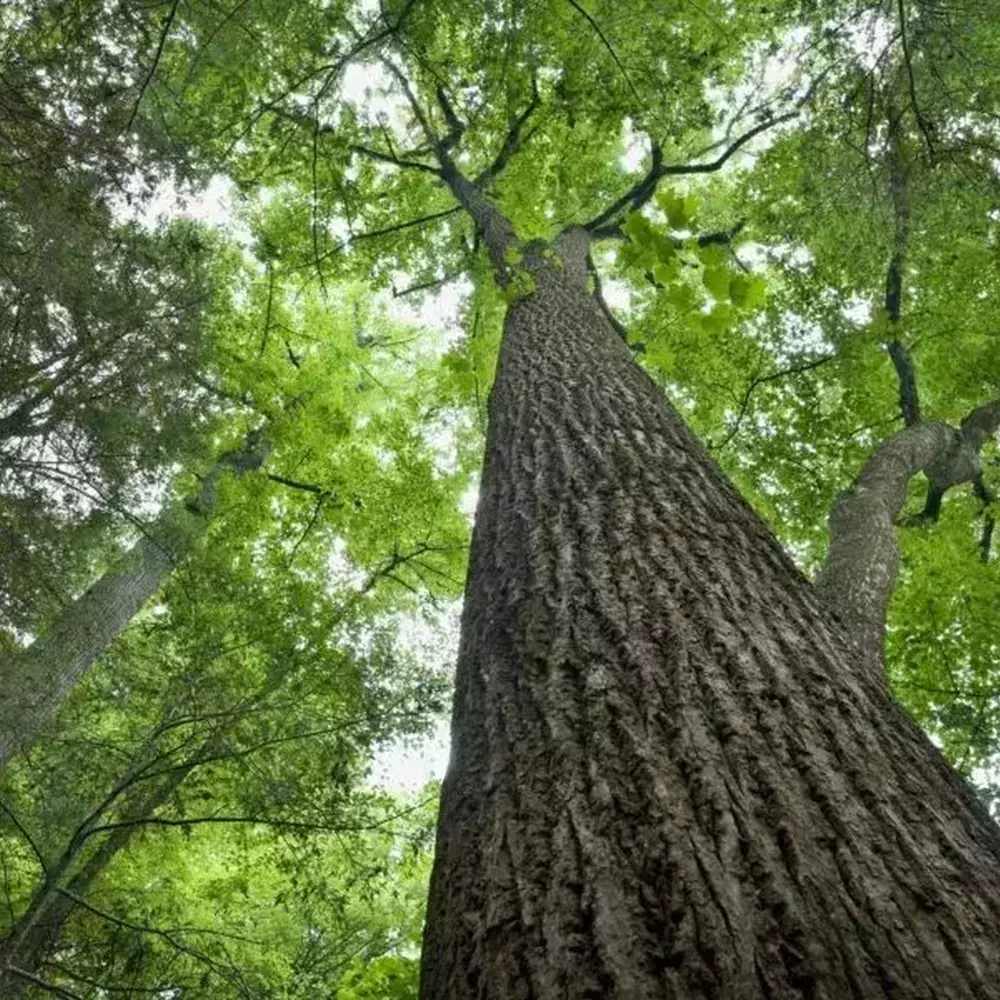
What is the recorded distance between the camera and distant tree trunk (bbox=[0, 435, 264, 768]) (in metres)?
5.84

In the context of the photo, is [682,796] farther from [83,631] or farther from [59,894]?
[83,631]

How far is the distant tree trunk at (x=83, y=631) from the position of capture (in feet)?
19.2

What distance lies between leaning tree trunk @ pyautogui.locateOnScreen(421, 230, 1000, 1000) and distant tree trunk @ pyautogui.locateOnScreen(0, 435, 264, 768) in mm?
4505

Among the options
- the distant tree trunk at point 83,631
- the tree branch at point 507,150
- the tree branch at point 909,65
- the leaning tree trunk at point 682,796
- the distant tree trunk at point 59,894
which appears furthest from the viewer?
the tree branch at point 507,150

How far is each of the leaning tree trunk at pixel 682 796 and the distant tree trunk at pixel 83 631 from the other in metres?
4.51

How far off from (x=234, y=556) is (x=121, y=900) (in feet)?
11.9

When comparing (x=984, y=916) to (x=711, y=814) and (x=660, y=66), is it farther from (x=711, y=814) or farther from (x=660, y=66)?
(x=660, y=66)

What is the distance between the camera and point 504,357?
4426mm

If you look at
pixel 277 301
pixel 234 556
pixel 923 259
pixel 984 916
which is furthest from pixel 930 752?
pixel 277 301

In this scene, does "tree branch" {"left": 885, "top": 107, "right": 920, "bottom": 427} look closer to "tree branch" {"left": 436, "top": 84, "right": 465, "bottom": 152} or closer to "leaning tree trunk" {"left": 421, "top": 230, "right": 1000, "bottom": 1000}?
"leaning tree trunk" {"left": 421, "top": 230, "right": 1000, "bottom": 1000}

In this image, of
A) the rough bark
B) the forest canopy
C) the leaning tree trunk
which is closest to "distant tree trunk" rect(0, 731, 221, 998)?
the forest canopy

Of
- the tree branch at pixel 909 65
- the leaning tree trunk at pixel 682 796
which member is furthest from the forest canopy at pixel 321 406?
the leaning tree trunk at pixel 682 796

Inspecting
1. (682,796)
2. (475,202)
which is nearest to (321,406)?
(475,202)

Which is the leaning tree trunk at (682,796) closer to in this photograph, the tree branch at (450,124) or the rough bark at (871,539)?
the rough bark at (871,539)
